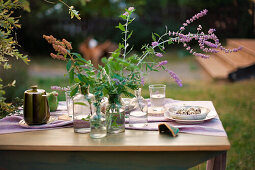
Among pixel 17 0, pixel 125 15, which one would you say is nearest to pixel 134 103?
pixel 125 15

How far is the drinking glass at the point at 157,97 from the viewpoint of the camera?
186cm

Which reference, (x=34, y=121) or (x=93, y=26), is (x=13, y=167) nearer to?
(x=34, y=121)

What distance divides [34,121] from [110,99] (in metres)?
0.42

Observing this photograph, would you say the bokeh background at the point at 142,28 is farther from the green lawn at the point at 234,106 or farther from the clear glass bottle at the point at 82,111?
the clear glass bottle at the point at 82,111

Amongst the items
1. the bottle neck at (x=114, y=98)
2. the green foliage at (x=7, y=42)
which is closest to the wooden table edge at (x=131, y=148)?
the bottle neck at (x=114, y=98)

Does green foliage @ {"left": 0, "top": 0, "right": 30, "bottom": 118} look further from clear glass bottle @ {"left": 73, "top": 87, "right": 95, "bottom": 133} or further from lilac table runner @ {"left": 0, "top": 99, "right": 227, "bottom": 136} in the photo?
clear glass bottle @ {"left": 73, "top": 87, "right": 95, "bottom": 133}

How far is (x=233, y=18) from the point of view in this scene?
8.77 metres

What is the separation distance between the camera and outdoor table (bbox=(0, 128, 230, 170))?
1390 millimetres

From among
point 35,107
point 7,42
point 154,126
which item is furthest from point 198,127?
point 7,42

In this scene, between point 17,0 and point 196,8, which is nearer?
point 17,0

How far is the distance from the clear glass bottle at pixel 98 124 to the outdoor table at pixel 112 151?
34 millimetres

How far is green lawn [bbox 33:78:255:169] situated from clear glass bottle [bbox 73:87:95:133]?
1748mm

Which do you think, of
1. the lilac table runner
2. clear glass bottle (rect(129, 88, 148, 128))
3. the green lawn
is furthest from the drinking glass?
the green lawn

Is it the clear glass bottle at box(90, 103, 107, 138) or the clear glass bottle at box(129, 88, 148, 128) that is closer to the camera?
the clear glass bottle at box(90, 103, 107, 138)
